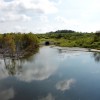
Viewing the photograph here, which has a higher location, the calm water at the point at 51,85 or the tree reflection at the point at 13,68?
the calm water at the point at 51,85

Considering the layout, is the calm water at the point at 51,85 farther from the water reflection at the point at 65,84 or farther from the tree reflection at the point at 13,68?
the tree reflection at the point at 13,68

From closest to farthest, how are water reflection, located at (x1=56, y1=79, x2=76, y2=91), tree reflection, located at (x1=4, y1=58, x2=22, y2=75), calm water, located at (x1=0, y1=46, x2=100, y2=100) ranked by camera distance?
calm water, located at (x1=0, y1=46, x2=100, y2=100)
water reflection, located at (x1=56, y1=79, x2=76, y2=91)
tree reflection, located at (x1=4, y1=58, x2=22, y2=75)

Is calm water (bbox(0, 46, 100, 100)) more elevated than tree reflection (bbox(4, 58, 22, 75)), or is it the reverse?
calm water (bbox(0, 46, 100, 100))

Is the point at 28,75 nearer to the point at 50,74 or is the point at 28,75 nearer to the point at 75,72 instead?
the point at 50,74

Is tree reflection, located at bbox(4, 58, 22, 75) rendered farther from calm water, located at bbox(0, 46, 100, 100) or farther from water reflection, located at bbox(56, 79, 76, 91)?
water reflection, located at bbox(56, 79, 76, 91)

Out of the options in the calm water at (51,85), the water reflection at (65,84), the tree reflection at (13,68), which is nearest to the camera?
the calm water at (51,85)

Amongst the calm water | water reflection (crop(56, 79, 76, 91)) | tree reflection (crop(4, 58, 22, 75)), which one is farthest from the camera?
tree reflection (crop(4, 58, 22, 75))

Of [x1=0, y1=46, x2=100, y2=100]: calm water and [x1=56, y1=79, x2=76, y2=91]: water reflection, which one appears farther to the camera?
[x1=56, y1=79, x2=76, y2=91]: water reflection

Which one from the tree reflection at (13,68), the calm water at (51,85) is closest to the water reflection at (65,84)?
the calm water at (51,85)

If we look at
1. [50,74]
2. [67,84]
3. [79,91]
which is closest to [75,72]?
[50,74]

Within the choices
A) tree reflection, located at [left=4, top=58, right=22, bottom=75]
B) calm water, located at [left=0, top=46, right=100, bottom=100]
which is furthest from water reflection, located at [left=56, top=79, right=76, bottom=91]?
tree reflection, located at [left=4, top=58, right=22, bottom=75]

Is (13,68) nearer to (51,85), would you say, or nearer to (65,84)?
(51,85)
